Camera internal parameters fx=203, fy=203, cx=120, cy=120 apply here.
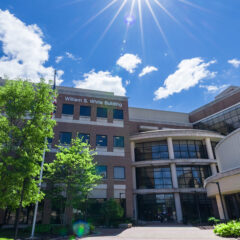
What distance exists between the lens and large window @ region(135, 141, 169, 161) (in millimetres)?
34281

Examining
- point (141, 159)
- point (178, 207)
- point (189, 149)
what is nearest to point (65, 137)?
point (141, 159)

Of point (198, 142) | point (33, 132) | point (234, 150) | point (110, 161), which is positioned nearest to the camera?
point (33, 132)

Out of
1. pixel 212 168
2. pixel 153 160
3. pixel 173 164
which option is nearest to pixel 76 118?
pixel 153 160

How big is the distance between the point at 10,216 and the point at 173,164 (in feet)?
76.0

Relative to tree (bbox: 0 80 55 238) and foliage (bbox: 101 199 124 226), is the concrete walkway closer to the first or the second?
foliage (bbox: 101 199 124 226)

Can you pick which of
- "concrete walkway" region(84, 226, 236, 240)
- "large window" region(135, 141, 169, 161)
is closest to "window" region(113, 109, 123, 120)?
"large window" region(135, 141, 169, 161)

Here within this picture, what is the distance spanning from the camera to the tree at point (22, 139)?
1387cm

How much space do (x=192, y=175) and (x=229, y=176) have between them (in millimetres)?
15277

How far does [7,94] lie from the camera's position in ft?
50.5

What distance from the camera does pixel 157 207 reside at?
3073cm

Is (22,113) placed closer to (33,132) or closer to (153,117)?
(33,132)

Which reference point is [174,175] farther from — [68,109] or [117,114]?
[68,109]

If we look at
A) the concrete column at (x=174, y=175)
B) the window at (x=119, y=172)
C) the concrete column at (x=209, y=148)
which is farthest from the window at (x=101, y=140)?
the concrete column at (x=209, y=148)

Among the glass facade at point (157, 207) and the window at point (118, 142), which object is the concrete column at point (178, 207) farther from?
the window at point (118, 142)
